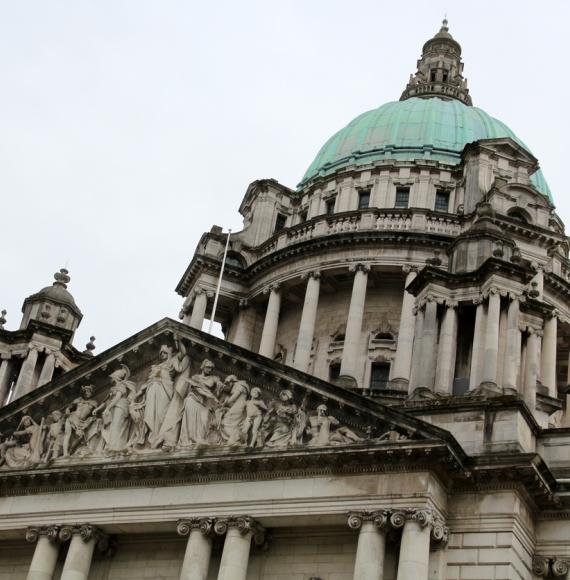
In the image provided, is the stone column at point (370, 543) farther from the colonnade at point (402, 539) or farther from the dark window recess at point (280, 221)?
the dark window recess at point (280, 221)

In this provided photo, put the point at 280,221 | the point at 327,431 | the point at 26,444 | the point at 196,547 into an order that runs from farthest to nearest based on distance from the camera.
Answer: the point at 280,221 → the point at 26,444 → the point at 327,431 → the point at 196,547

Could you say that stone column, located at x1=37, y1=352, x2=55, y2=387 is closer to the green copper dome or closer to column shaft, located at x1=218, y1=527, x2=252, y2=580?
column shaft, located at x1=218, y1=527, x2=252, y2=580

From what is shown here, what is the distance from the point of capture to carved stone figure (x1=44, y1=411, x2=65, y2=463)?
32.5 meters

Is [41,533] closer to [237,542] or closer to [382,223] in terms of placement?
[237,542]

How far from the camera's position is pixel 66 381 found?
33625 mm

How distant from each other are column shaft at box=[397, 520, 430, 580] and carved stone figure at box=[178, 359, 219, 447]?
22.6 feet

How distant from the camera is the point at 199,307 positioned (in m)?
50.2

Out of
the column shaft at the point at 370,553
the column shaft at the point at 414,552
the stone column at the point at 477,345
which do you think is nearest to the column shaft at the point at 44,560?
the column shaft at the point at 370,553

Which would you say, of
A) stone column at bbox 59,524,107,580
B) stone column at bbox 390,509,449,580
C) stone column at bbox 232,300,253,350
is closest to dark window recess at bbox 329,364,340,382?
stone column at bbox 232,300,253,350

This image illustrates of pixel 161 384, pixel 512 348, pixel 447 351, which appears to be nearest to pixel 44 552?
pixel 161 384

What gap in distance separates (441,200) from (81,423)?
968 inches

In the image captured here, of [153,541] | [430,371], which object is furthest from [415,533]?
[153,541]

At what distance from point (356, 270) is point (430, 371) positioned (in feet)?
54.8

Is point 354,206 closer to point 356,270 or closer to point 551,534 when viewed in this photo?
point 356,270
